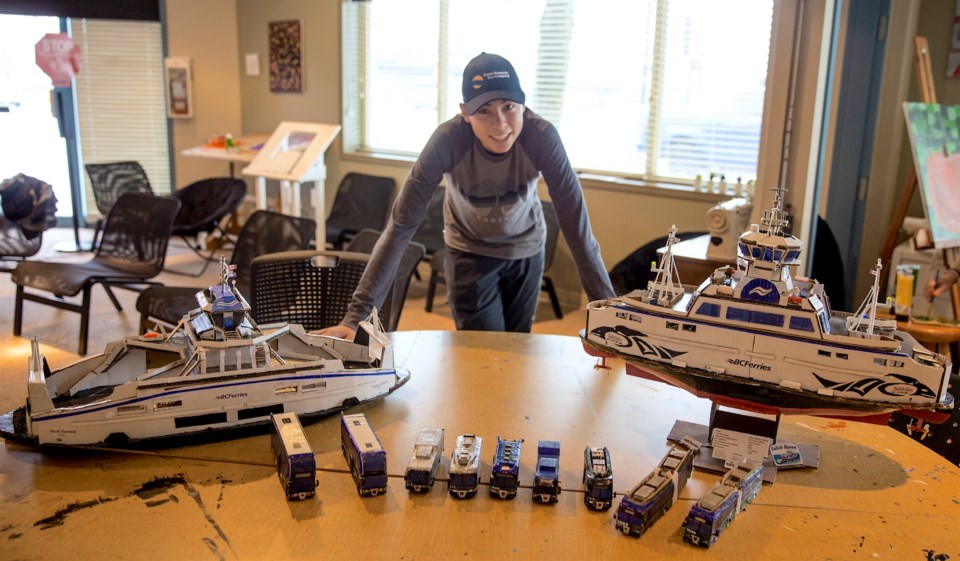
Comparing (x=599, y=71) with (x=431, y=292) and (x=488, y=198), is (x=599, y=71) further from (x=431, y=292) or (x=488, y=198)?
(x=488, y=198)

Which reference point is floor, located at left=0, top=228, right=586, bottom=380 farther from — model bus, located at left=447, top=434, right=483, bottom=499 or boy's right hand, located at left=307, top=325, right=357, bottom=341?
model bus, located at left=447, top=434, right=483, bottom=499

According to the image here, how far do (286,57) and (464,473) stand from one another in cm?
547

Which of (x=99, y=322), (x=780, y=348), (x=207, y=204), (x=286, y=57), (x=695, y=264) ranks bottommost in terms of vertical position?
(x=99, y=322)

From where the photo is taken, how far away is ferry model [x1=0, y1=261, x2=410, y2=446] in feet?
5.00

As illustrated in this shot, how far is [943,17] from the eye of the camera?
397 cm

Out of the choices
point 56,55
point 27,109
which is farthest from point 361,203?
point 27,109

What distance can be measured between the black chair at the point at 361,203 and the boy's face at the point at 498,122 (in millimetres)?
3498

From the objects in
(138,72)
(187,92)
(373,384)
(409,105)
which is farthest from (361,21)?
(373,384)

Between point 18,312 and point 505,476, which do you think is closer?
point 505,476

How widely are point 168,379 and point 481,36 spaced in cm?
440

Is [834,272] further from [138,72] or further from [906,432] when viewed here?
[138,72]

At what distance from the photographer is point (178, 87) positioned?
6.72m

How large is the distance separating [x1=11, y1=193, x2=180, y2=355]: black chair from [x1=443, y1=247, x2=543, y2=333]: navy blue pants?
2231 millimetres

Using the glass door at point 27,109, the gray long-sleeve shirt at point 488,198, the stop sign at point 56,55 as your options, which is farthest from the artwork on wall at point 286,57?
the gray long-sleeve shirt at point 488,198
